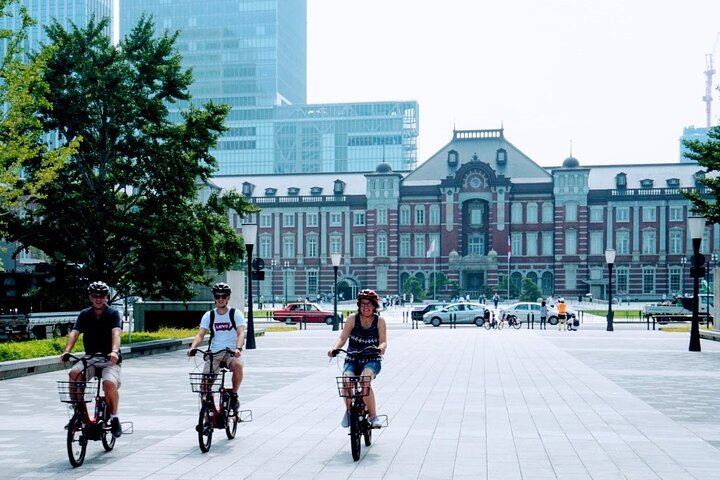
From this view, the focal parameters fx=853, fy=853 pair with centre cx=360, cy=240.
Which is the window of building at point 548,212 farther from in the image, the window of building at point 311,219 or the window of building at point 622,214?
the window of building at point 311,219

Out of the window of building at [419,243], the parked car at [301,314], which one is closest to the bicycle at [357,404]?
the parked car at [301,314]

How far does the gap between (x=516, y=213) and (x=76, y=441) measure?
293ft

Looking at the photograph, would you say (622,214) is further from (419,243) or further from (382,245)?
(382,245)

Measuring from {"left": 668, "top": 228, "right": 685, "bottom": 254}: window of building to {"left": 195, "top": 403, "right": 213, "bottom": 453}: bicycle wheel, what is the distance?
89.7 meters

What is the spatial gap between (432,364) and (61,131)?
45.2ft

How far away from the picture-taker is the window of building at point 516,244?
313 feet

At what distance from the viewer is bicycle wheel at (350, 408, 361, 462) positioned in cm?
904

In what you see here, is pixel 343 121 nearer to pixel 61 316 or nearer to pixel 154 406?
pixel 61 316

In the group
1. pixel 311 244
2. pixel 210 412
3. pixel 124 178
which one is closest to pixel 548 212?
pixel 311 244

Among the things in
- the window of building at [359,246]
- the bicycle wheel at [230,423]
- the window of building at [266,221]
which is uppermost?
the window of building at [266,221]

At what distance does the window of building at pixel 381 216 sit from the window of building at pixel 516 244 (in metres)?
14.4

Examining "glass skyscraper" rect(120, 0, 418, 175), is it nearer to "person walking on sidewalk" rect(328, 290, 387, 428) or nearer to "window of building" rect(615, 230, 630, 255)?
"window of building" rect(615, 230, 630, 255)

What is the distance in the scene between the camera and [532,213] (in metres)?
94.9

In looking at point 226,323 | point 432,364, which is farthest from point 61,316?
point 226,323
